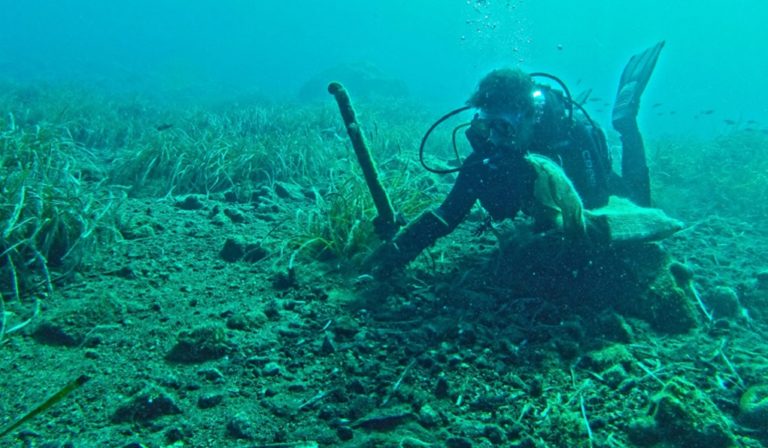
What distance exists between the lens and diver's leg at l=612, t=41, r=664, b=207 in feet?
18.2

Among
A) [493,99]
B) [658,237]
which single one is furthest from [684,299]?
[493,99]

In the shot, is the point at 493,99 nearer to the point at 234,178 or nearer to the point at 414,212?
the point at 414,212

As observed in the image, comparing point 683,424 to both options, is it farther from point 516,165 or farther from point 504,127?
point 504,127

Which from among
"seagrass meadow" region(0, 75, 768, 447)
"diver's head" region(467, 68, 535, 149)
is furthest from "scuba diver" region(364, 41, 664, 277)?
"seagrass meadow" region(0, 75, 768, 447)

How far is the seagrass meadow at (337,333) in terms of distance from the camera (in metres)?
1.89

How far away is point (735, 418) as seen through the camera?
2.15m

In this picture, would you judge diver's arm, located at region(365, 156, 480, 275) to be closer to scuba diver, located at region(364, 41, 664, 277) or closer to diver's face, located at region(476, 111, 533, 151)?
scuba diver, located at region(364, 41, 664, 277)

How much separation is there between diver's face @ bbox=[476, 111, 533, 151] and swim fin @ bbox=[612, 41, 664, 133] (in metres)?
3.51

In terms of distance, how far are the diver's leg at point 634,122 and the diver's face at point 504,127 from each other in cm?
290

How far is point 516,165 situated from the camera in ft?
11.4

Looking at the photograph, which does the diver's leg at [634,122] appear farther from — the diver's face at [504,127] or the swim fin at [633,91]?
the diver's face at [504,127]

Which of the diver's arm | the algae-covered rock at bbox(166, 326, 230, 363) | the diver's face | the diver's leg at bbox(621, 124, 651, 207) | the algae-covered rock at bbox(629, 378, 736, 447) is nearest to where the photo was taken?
the algae-covered rock at bbox(629, 378, 736, 447)

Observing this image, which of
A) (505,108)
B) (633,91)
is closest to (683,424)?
(505,108)

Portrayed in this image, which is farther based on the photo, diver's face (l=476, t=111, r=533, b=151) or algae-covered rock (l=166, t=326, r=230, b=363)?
diver's face (l=476, t=111, r=533, b=151)
